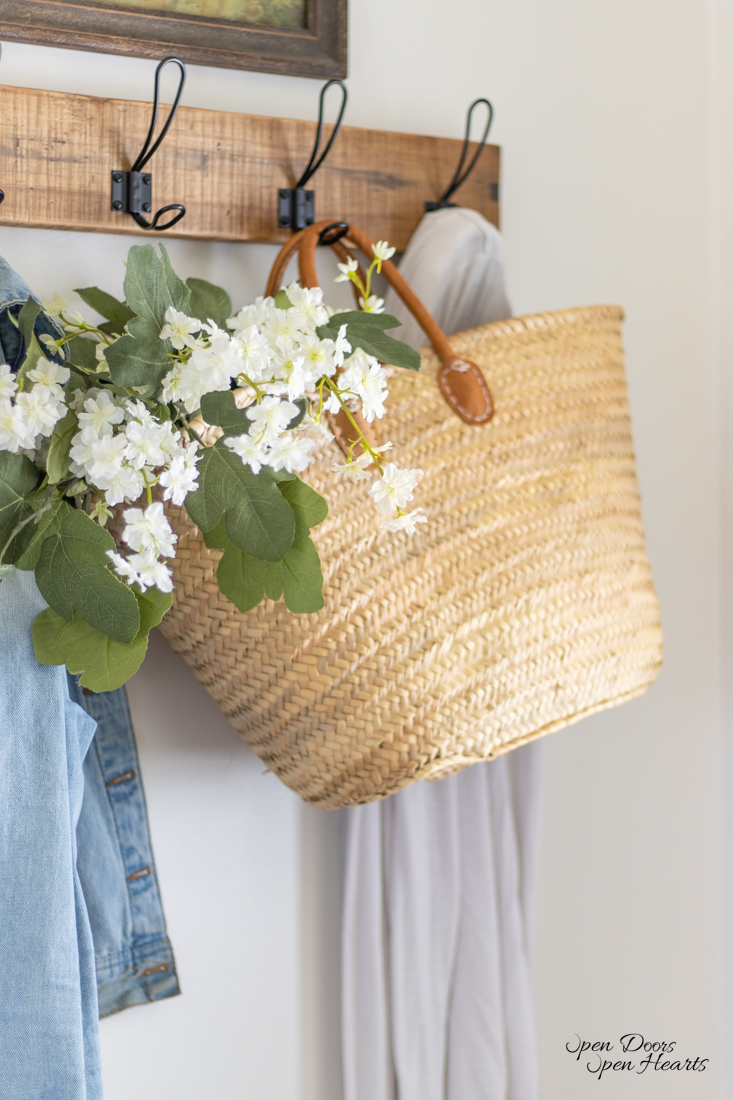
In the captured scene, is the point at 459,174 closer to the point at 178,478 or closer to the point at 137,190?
the point at 137,190

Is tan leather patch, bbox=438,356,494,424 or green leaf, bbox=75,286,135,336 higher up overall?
green leaf, bbox=75,286,135,336

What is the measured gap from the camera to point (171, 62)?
96cm

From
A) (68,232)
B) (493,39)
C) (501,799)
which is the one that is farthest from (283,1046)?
(493,39)

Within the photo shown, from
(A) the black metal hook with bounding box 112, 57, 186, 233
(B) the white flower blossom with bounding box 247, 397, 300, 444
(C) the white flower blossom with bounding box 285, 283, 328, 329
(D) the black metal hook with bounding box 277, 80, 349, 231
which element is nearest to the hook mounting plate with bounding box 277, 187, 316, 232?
(D) the black metal hook with bounding box 277, 80, 349, 231

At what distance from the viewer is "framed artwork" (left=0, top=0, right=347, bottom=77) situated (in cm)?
90

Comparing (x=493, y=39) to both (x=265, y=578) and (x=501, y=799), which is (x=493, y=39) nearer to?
(x=265, y=578)

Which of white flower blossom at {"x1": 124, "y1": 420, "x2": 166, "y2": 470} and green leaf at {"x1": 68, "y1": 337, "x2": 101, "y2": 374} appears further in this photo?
green leaf at {"x1": 68, "y1": 337, "x2": 101, "y2": 374}

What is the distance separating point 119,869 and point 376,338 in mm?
569

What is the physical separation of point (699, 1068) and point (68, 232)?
127cm

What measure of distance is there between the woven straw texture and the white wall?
22 cm

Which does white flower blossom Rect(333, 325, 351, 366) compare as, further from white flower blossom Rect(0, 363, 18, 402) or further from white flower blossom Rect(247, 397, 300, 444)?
white flower blossom Rect(0, 363, 18, 402)

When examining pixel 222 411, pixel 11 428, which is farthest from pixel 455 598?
pixel 11 428

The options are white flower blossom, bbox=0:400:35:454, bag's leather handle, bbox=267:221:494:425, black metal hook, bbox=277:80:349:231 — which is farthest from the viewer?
black metal hook, bbox=277:80:349:231

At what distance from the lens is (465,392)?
2.79 ft
